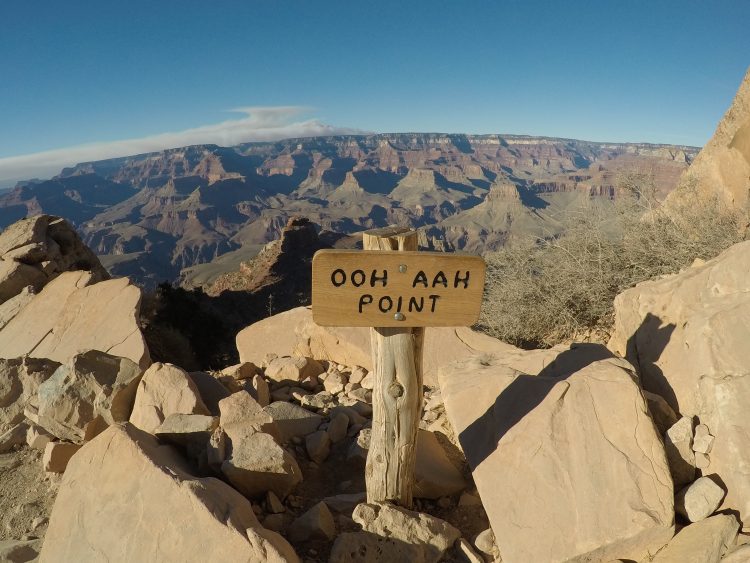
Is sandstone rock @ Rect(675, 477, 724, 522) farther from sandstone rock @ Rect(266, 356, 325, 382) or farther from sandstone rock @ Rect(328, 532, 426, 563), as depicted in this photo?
sandstone rock @ Rect(266, 356, 325, 382)

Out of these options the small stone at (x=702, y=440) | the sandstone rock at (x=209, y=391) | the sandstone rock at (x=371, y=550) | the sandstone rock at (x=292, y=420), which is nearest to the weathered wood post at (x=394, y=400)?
the sandstone rock at (x=371, y=550)

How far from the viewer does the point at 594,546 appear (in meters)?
2.29

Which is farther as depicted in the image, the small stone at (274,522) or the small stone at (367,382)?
the small stone at (367,382)

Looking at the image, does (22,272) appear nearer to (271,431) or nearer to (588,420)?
(271,431)

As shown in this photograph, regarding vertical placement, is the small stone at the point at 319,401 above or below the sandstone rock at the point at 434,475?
below

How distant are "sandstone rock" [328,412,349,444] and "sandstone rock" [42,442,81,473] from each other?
208 cm

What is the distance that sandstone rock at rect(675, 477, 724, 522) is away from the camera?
2375mm

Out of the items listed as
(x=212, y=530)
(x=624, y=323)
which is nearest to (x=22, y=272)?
(x=212, y=530)

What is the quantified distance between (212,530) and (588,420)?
2.17 metres

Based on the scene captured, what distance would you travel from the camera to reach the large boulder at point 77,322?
5286mm

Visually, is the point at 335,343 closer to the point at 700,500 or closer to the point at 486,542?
the point at 486,542

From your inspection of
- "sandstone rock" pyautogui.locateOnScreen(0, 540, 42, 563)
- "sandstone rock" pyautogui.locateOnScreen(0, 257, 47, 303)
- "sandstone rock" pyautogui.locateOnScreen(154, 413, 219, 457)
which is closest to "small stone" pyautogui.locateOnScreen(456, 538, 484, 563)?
"sandstone rock" pyautogui.locateOnScreen(154, 413, 219, 457)

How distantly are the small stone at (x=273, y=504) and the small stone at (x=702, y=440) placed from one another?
2.49 meters

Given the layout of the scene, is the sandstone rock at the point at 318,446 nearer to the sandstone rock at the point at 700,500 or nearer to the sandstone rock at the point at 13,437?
the sandstone rock at the point at 700,500
